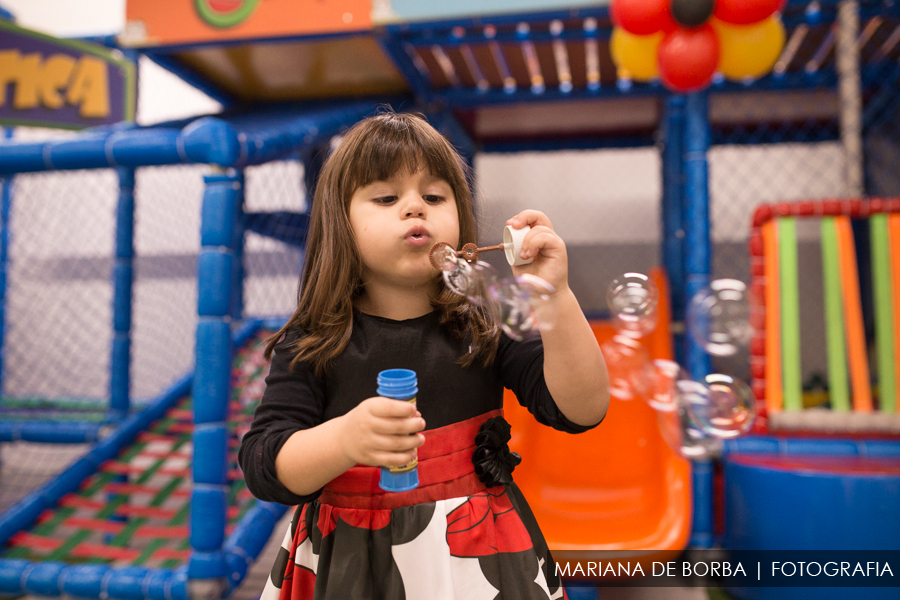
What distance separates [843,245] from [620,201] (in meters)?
1.88

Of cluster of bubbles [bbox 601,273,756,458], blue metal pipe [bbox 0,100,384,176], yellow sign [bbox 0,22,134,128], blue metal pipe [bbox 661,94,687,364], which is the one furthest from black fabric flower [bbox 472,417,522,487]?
yellow sign [bbox 0,22,134,128]

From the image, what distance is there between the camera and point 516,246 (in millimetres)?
778

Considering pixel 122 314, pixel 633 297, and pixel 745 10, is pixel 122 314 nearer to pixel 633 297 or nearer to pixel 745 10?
pixel 633 297

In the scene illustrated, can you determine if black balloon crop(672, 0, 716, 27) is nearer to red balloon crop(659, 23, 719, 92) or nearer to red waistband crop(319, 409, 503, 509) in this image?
red balloon crop(659, 23, 719, 92)

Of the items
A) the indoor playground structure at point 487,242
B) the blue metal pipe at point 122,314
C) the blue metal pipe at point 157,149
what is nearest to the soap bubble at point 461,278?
the indoor playground structure at point 487,242

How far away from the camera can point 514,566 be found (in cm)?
83

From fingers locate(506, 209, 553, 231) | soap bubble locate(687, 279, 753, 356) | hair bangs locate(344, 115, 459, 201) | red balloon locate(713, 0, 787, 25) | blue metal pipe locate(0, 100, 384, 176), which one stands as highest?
red balloon locate(713, 0, 787, 25)

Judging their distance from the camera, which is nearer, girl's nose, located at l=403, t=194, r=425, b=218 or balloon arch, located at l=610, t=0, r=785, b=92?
girl's nose, located at l=403, t=194, r=425, b=218

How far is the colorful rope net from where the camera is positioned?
6.84 feet

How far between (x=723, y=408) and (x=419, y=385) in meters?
0.90

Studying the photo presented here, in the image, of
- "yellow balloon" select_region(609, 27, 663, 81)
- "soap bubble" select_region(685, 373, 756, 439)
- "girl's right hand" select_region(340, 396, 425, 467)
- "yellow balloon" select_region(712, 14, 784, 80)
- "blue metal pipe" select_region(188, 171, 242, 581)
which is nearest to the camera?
"girl's right hand" select_region(340, 396, 425, 467)

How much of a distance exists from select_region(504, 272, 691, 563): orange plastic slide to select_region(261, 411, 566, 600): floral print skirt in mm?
1272

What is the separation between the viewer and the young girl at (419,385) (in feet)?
2.59

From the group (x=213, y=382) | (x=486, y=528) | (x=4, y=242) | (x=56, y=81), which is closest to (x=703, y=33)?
(x=486, y=528)
